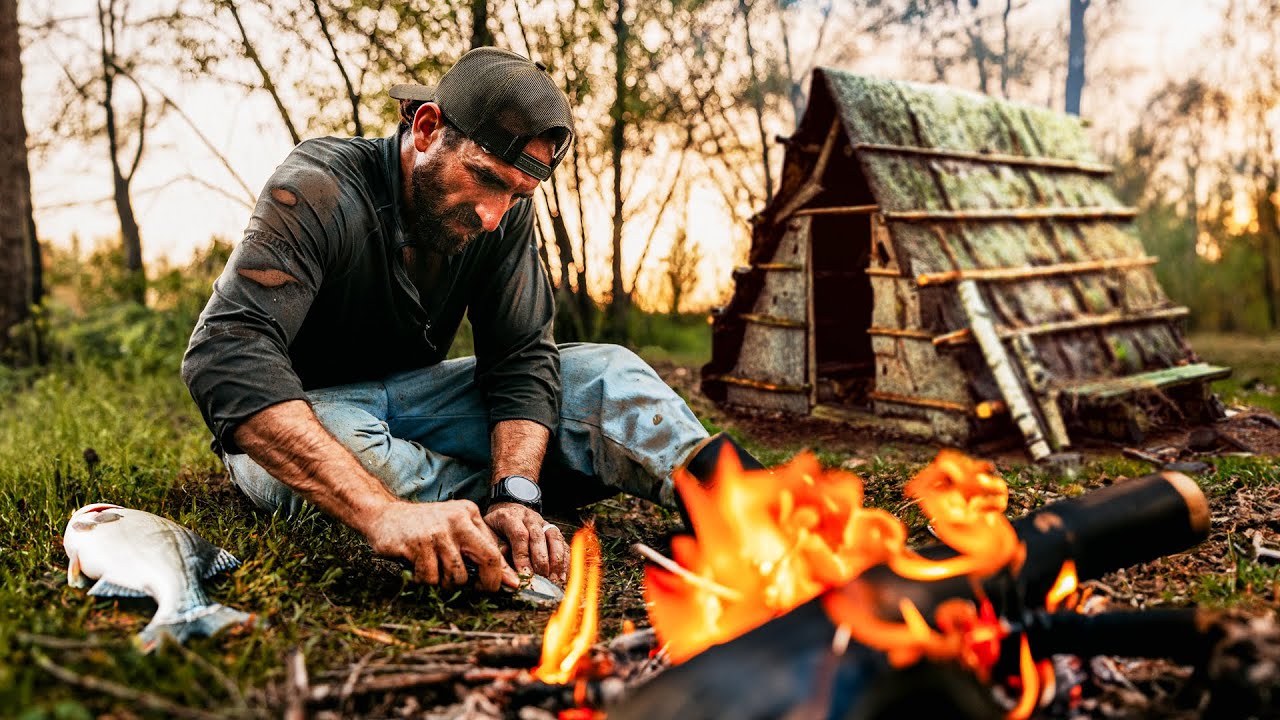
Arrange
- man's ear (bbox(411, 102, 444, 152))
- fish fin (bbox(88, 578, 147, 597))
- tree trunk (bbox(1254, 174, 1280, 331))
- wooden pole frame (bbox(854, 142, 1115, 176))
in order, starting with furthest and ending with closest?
1. tree trunk (bbox(1254, 174, 1280, 331))
2. wooden pole frame (bbox(854, 142, 1115, 176))
3. man's ear (bbox(411, 102, 444, 152))
4. fish fin (bbox(88, 578, 147, 597))

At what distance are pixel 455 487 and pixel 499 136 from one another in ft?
4.32

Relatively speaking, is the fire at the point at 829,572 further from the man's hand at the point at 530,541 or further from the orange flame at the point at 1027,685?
the man's hand at the point at 530,541

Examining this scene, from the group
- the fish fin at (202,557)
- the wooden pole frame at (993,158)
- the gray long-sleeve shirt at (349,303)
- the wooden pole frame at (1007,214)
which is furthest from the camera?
the wooden pole frame at (993,158)

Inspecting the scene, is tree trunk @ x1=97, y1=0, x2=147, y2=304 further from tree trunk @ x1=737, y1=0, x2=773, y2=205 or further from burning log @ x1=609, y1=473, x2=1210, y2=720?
burning log @ x1=609, y1=473, x2=1210, y2=720

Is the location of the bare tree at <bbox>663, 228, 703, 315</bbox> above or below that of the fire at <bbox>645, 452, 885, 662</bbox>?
above

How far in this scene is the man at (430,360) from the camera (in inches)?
98.1

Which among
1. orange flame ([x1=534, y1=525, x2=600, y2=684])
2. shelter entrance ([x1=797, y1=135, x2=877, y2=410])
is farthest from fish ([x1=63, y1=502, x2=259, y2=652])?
shelter entrance ([x1=797, y1=135, x2=877, y2=410])

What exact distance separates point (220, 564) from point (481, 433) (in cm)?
124

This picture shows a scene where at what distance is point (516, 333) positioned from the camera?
3549mm

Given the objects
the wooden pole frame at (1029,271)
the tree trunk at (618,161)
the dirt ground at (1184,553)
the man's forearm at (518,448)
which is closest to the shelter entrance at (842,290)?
the dirt ground at (1184,553)

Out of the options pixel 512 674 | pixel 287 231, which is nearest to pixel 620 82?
pixel 287 231

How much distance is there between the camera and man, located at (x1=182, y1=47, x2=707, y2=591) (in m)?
2.49

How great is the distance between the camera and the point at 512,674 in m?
1.92

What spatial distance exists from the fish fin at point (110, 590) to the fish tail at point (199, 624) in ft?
0.58
